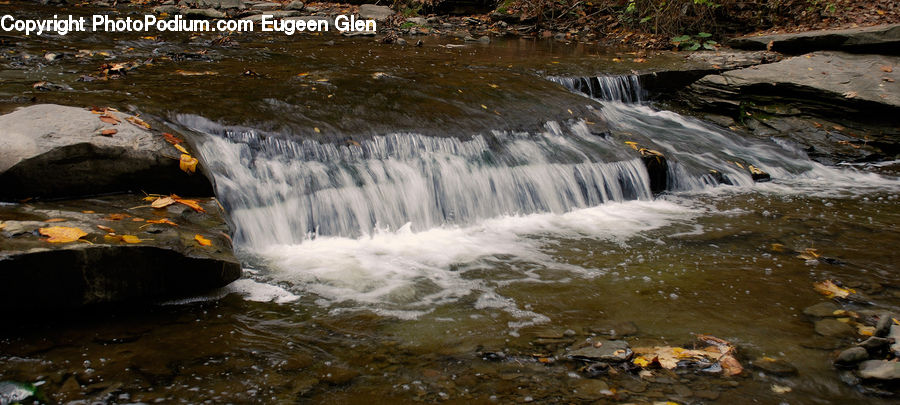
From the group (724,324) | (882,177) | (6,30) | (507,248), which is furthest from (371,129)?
(6,30)

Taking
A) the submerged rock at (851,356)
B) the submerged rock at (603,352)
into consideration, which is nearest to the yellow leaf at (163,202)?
the submerged rock at (603,352)

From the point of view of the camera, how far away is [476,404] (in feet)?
9.55

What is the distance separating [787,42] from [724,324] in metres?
9.34

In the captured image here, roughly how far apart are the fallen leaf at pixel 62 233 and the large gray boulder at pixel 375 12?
14.0 meters

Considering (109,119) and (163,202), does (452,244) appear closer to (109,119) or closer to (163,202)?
(163,202)

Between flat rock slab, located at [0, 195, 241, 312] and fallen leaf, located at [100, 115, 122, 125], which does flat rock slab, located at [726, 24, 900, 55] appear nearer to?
flat rock slab, located at [0, 195, 241, 312]

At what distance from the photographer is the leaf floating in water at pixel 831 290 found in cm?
435

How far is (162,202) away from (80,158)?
0.61 m

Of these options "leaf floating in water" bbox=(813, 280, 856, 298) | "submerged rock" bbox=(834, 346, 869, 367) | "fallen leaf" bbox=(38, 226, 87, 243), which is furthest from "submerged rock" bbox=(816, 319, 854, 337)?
"fallen leaf" bbox=(38, 226, 87, 243)

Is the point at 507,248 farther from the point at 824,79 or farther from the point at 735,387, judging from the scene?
the point at 824,79

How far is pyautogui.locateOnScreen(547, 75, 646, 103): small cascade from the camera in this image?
986 cm

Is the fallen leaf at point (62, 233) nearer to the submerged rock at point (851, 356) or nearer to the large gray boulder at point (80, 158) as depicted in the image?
the large gray boulder at point (80, 158)

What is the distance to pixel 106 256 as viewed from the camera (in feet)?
11.3

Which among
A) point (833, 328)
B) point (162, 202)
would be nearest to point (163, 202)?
point (162, 202)
